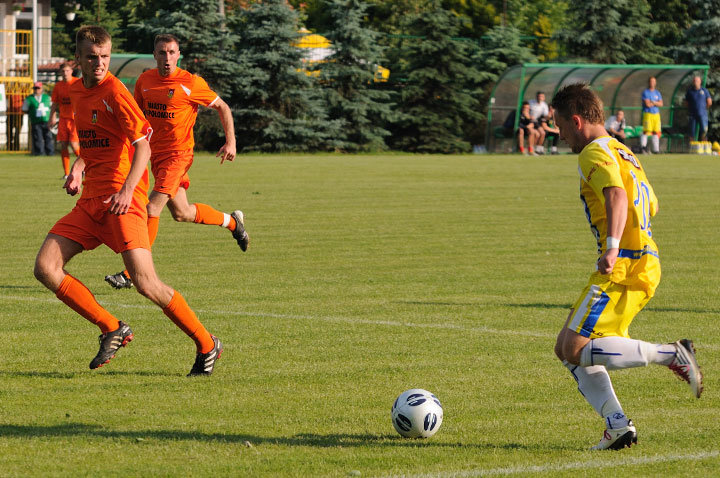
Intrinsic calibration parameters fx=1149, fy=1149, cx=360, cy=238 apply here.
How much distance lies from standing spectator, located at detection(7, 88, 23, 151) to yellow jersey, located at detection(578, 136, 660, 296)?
35.4 metres

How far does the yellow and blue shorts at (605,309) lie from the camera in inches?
211

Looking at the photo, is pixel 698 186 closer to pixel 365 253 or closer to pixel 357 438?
pixel 365 253

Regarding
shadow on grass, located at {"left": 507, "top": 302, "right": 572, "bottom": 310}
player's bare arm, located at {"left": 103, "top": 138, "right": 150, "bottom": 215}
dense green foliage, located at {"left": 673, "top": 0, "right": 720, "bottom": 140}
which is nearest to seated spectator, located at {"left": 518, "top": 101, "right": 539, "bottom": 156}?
dense green foliage, located at {"left": 673, "top": 0, "right": 720, "bottom": 140}

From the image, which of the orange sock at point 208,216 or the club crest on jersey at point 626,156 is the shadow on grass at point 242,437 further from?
the orange sock at point 208,216

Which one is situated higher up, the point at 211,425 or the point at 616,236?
the point at 616,236

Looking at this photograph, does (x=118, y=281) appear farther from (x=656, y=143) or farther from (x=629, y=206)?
(x=656, y=143)

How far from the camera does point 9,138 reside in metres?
38.7

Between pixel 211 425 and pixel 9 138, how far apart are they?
34.8 meters

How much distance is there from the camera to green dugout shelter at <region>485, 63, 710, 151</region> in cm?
4022

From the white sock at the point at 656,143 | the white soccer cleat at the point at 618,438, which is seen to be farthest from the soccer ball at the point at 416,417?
the white sock at the point at 656,143

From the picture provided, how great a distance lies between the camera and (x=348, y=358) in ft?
25.2

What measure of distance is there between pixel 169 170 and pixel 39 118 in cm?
2469

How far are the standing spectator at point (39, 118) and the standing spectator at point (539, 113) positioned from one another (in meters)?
15.2

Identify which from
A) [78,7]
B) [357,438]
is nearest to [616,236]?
[357,438]
